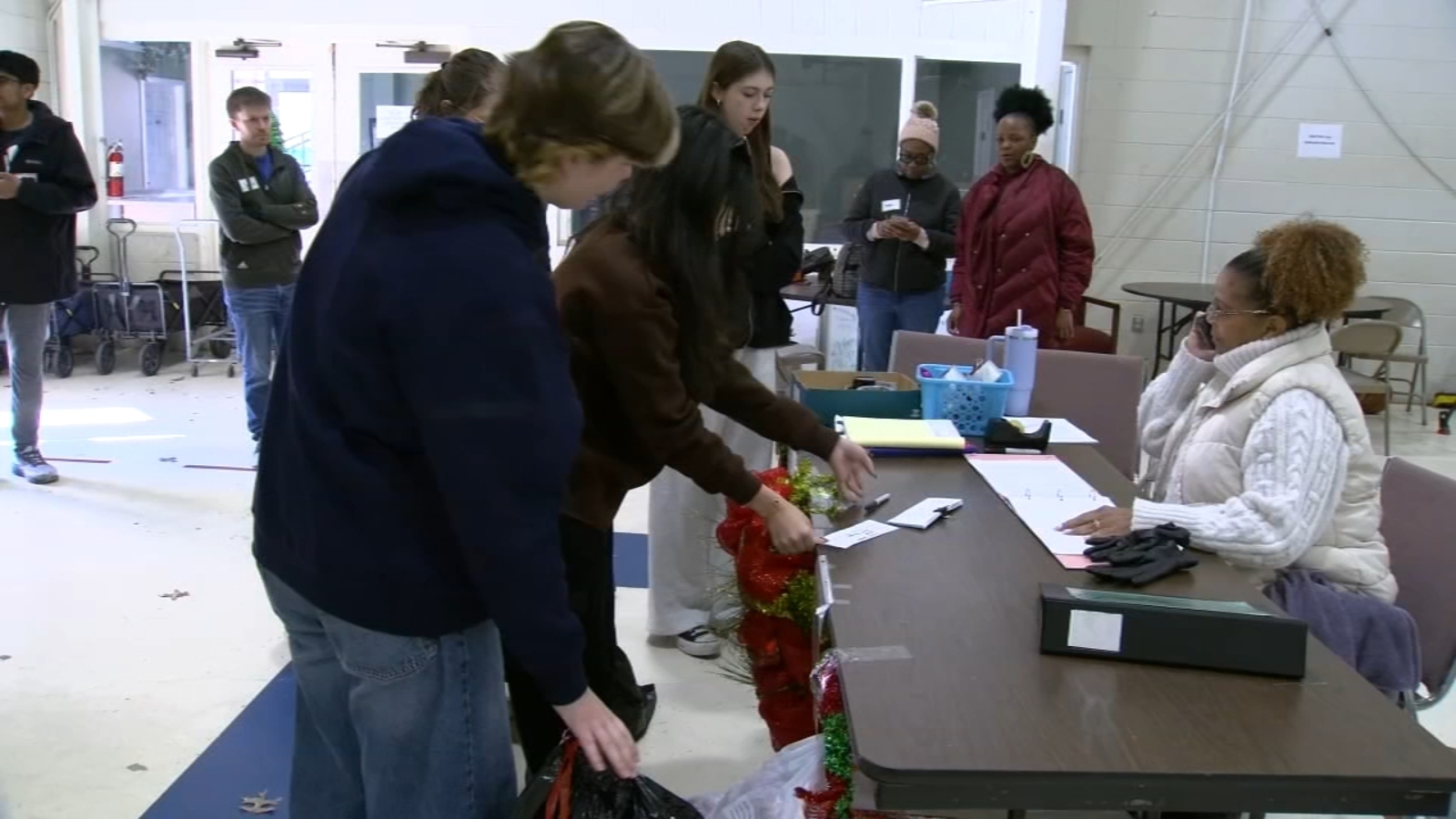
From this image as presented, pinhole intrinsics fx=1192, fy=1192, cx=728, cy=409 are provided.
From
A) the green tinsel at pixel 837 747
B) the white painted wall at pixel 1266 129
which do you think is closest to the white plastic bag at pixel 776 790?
the green tinsel at pixel 837 747

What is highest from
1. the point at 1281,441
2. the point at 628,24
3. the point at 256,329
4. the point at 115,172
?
the point at 628,24

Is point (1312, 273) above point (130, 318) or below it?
above

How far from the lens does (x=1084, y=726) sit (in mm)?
1197

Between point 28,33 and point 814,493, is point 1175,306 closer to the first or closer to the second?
point 814,493

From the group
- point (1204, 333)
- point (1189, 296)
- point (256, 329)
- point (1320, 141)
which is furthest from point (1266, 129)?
point (256, 329)

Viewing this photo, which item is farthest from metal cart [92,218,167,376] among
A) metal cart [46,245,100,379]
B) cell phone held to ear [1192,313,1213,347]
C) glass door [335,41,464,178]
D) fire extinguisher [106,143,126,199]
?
cell phone held to ear [1192,313,1213,347]

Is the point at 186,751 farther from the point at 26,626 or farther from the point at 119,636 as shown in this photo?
the point at 26,626

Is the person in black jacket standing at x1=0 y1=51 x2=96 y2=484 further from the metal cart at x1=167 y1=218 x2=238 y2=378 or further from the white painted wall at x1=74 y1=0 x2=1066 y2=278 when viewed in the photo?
the white painted wall at x1=74 y1=0 x2=1066 y2=278

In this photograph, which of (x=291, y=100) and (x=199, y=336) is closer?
(x=291, y=100)

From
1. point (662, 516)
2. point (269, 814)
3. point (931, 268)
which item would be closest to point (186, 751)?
point (269, 814)

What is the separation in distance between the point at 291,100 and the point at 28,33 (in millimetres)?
1373

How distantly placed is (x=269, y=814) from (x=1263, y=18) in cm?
646

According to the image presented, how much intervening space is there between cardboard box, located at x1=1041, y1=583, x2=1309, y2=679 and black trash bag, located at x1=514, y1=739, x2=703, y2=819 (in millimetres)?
507

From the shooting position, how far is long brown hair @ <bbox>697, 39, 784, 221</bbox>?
279 centimetres
